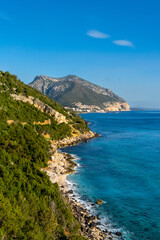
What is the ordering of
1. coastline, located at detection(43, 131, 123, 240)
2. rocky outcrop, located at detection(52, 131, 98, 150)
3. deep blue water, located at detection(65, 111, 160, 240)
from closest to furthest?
coastline, located at detection(43, 131, 123, 240) → deep blue water, located at detection(65, 111, 160, 240) → rocky outcrop, located at detection(52, 131, 98, 150)

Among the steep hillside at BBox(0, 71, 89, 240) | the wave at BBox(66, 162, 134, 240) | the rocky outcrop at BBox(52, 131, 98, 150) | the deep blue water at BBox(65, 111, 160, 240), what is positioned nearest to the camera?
the steep hillside at BBox(0, 71, 89, 240)

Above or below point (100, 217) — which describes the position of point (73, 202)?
above

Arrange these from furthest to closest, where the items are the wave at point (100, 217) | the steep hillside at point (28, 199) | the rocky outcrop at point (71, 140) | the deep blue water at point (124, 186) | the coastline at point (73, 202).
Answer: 1. the rocky outcrop at point (71, 140)
2. the deep blue water at point (124, 186)
3. the wave at point (100, 217)
4. the coastline at point (73, 202)
5. the steep hillside at point (28, 199)

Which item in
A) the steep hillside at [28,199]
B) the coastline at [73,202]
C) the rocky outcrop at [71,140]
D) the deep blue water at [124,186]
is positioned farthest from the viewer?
the rocky outcrop at [71,140]

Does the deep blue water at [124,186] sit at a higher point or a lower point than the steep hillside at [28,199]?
lower

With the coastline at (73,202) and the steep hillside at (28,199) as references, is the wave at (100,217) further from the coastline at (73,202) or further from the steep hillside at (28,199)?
the steep hillside at (28,199)

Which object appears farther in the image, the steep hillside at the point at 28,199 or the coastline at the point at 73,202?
the coastline at the point at 73,202

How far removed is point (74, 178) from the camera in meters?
39.7

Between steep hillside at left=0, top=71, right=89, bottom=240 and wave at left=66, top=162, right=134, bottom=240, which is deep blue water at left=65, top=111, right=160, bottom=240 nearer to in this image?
wave at left=66, top=162, right=134, bottom=240

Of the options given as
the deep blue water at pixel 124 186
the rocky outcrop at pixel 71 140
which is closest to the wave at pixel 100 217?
the deep blue water at pixel 124 186

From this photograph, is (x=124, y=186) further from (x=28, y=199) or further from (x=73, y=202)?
(x=28, y=199)

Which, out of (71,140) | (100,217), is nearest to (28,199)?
(100,217)

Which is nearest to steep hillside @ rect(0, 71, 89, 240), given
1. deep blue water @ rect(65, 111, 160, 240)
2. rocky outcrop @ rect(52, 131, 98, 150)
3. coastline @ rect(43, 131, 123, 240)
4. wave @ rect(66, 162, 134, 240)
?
coastline @ rect(43, 131, 123, 240)

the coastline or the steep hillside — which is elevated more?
the steep hillside
